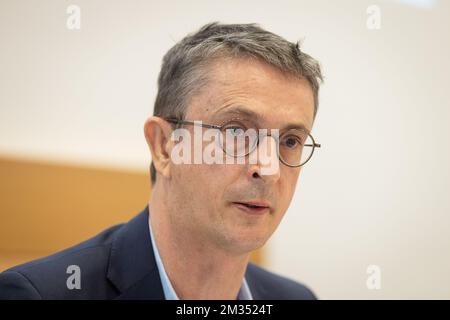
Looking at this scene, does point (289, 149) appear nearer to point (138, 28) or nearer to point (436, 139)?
point (138, 28)

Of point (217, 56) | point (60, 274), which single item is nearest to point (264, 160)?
point (217, 56)

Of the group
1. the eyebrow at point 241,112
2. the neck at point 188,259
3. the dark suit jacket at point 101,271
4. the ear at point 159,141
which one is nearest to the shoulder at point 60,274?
the dark suit jacket at point 101,271

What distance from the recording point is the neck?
1.44 meters

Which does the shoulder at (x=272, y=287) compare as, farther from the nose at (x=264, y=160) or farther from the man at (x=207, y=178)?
the nose at (x=264, y=160)

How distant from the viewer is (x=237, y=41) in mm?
1360

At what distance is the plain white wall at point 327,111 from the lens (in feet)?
5.38

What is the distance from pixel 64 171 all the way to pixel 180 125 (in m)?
0.61

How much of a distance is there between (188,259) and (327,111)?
877mm

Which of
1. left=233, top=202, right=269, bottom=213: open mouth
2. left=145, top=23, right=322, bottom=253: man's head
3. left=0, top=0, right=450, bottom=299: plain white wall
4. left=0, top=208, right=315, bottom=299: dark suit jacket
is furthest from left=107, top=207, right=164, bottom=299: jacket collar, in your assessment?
left=0, top=0, right=450, bottom=299: plain white wall

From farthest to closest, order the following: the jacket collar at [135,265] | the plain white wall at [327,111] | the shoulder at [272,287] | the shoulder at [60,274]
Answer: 1. the shoulder at [272,287]
2. the plain white wall at [327,111]
3. the jacket collar at [135,265]
4. the shoulder at [60,274]

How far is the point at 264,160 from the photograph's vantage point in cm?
130
